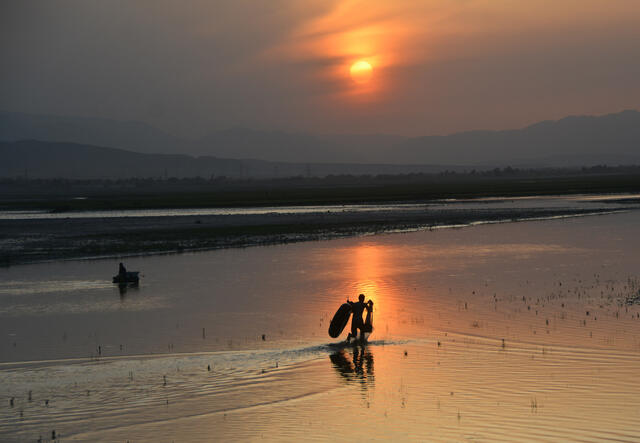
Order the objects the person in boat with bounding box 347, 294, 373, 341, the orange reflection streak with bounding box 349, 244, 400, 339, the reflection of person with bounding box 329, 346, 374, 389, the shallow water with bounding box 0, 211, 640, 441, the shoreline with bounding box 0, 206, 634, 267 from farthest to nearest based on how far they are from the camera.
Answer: the shoreline with bounding box 0, 206, 634, 267 < the orange reflection streak with bounding box 349, 244, 400, 339 < the person in boat with bounding box 347, 294, 373, 341 < the reflection of person with bounding box 329, 346, 374, 389 < the shallow water with bounding box 0, 211, 640, 441

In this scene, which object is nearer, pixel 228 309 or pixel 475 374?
pixel 475 374

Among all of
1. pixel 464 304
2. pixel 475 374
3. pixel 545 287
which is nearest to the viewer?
pixel 475 374

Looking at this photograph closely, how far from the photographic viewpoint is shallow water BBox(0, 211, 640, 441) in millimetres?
13078

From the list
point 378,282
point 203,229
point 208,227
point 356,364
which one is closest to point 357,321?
point 356,364

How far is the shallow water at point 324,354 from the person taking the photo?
1308 cm

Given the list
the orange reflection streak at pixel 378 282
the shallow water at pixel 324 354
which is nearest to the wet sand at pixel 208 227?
the orange reflection streak at pixel 378 282

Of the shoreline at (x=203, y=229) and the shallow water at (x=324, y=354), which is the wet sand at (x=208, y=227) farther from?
the shallow water at (x=324, y=354)

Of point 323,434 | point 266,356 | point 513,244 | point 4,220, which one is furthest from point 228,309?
point 4,220

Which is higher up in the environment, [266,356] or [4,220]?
[4,220]

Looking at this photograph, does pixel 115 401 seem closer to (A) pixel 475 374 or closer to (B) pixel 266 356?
(B) pixel 266 356

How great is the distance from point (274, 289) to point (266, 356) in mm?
10743

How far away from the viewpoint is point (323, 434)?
12.5m

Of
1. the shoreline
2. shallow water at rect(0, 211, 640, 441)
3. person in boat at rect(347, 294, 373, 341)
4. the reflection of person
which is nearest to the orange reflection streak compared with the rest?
shallow water at rect(0, 211, 640, 441)

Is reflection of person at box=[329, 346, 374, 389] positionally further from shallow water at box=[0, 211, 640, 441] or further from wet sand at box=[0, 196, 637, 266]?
wet sand at box=[0, 196, 637, 266]
